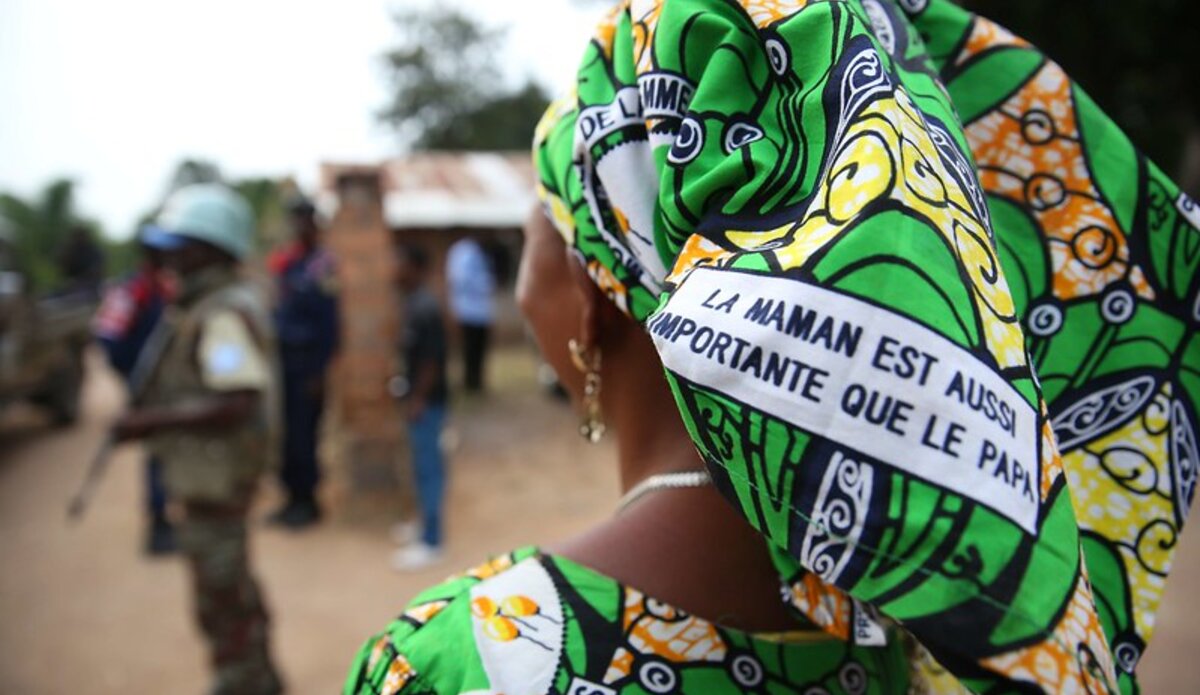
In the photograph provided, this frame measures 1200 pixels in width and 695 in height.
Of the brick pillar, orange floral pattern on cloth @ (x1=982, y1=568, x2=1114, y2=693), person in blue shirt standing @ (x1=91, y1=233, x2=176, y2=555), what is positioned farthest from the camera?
the brick pillar

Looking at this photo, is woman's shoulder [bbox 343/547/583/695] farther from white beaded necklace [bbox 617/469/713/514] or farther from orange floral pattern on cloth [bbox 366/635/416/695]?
white beaded necklace [bbox 617/469/713/514]

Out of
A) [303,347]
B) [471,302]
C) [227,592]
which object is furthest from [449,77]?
[227,592]

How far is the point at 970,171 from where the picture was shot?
703mm

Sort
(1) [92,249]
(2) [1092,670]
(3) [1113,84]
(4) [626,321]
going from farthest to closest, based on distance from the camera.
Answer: (1) [92,249] → (3) [1113,84] → (4) [626,321] → (2) [1092,670]

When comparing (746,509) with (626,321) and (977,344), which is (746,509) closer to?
(977,344)

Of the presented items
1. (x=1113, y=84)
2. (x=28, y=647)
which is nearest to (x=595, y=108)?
(x=28, y=647)

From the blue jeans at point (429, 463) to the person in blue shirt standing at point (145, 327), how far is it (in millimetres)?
1822

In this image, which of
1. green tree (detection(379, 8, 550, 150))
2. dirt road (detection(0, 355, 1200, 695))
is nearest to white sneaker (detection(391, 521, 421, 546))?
dirt road (detection(0, 355, 1200, 695))

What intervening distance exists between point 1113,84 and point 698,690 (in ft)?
27.1

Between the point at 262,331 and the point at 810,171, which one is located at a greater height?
the point at 810,171

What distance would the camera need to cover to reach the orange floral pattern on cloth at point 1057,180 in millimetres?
927

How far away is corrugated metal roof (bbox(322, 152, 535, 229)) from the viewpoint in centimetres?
1104

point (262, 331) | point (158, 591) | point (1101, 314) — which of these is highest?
point (1101, 314)

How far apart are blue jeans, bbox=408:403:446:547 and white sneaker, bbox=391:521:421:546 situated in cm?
30
